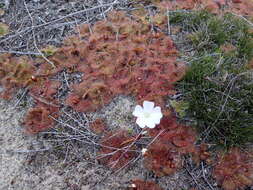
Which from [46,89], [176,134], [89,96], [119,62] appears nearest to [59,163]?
[89,96]

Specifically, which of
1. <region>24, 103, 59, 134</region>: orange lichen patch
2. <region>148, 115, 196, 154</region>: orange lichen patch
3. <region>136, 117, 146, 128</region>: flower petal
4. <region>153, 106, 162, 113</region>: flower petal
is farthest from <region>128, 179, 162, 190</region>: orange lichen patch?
<region>24, 103, 59, 134</region>: orange lichen patch

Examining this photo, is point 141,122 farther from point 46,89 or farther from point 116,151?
point 46,89

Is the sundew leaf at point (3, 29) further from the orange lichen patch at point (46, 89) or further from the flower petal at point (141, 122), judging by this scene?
the flower petal at point (141, 122)

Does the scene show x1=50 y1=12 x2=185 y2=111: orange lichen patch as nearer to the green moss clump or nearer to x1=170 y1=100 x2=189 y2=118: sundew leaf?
x1=170 y1=100 x2=189 y2=118: sundew leaf

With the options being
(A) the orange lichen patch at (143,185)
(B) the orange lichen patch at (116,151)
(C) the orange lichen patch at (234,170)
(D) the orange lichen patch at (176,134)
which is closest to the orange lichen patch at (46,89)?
(B) the orange lichen patch at (116,151)

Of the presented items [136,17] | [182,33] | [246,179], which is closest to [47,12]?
[136,17]

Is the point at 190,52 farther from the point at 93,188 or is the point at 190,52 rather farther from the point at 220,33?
the point at 93,188
